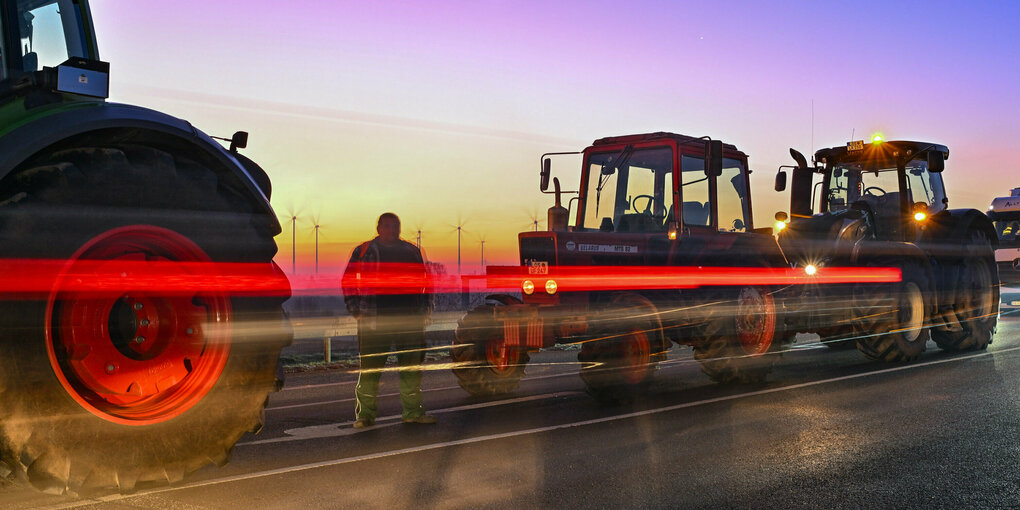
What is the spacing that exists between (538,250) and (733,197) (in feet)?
9.95

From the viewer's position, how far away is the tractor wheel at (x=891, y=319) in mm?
12828

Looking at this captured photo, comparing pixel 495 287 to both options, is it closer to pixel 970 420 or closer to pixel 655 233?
pixel 655 233

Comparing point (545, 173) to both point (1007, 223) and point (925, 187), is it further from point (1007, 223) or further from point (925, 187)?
point (1007, 223)

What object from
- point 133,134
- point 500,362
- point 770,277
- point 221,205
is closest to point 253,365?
point 221,205

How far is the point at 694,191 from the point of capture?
10.8 m

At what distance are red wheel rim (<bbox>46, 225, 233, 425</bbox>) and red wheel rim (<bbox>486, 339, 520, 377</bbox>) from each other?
640cm

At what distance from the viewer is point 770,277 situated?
37.8ft

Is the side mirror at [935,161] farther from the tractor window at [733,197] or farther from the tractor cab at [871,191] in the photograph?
the tractor window at [733,197]

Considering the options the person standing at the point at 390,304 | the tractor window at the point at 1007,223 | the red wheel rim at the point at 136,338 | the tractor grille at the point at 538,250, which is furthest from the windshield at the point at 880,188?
the red wheel rim at the point at 136,338

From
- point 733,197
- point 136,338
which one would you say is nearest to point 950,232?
point 733,197

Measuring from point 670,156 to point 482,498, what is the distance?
6.36m

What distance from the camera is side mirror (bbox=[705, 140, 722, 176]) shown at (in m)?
10.1

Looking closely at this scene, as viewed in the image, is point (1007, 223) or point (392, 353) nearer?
point (392, 353)

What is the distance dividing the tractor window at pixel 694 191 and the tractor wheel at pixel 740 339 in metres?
1.08
